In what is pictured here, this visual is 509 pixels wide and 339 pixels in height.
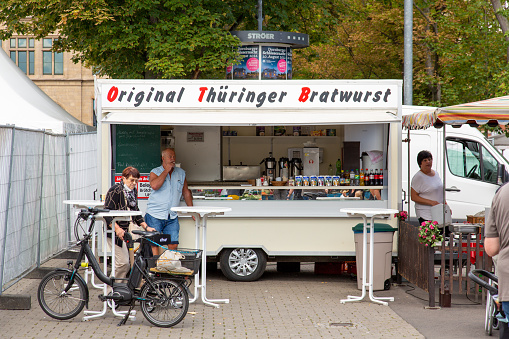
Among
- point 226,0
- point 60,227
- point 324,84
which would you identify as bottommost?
point 60,227

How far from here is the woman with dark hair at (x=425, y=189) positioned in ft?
35.0

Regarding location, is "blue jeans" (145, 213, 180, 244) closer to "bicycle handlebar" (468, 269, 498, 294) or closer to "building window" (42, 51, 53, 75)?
"bicycle handlebar" (468, 269, 498, 294)

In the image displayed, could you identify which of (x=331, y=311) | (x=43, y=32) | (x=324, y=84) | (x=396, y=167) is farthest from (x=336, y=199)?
(x=43, y=32)

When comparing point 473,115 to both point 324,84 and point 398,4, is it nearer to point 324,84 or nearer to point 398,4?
point 324,84

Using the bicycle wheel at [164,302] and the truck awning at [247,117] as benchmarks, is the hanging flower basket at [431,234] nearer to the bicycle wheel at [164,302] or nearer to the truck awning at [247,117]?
the truck awning at [247,117]

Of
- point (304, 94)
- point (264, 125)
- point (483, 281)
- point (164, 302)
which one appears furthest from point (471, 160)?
point (164, 302)

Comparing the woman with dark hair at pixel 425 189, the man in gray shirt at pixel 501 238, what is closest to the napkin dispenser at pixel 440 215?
the woman with dark hair at pixel 425 189

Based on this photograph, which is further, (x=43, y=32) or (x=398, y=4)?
(x=398, y=4)

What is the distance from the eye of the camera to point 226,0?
62.5ft

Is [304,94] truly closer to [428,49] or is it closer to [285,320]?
[285,320]

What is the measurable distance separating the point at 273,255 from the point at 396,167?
89.4 inches

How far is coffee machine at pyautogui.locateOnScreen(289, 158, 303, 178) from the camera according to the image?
485 inches

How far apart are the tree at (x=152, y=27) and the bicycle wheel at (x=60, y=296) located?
29.8ft

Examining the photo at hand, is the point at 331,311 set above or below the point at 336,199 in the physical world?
below
